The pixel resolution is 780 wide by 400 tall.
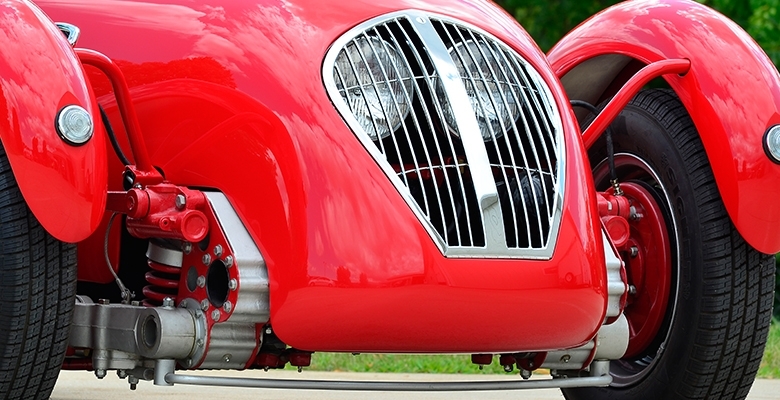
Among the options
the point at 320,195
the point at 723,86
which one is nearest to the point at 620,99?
the point at 723,86

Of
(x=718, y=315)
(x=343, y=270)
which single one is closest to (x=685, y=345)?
(x=718, y=315)

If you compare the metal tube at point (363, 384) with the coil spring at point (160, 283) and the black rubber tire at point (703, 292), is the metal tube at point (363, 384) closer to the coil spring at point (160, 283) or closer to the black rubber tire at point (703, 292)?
the coil spring at point (160, 283)

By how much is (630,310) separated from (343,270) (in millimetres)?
1357

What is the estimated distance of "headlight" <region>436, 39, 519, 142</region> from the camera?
334 centimetres

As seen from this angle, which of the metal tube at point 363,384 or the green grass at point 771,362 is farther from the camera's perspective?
the green grass at point 771,362

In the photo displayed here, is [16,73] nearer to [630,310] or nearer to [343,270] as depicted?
[343,270]

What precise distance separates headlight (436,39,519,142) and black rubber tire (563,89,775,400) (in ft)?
2.51

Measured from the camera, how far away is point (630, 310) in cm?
410

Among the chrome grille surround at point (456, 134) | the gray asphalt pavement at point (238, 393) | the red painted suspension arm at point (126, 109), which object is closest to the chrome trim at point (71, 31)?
the red painted suspension arm at point (126, 109)

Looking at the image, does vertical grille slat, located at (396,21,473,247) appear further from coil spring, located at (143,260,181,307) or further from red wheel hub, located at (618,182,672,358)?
red wheel hub, located at (618,182,672,358)

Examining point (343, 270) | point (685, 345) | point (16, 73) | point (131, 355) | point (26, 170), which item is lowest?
point (685, 345)

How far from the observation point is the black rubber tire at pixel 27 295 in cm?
306

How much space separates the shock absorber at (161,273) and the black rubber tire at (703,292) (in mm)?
1524

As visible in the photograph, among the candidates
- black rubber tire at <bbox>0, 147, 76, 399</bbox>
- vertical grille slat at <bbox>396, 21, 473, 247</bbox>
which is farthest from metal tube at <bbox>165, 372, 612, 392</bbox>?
vertical grille slat at <bbox>396, 21, 473, 247</bbox>
